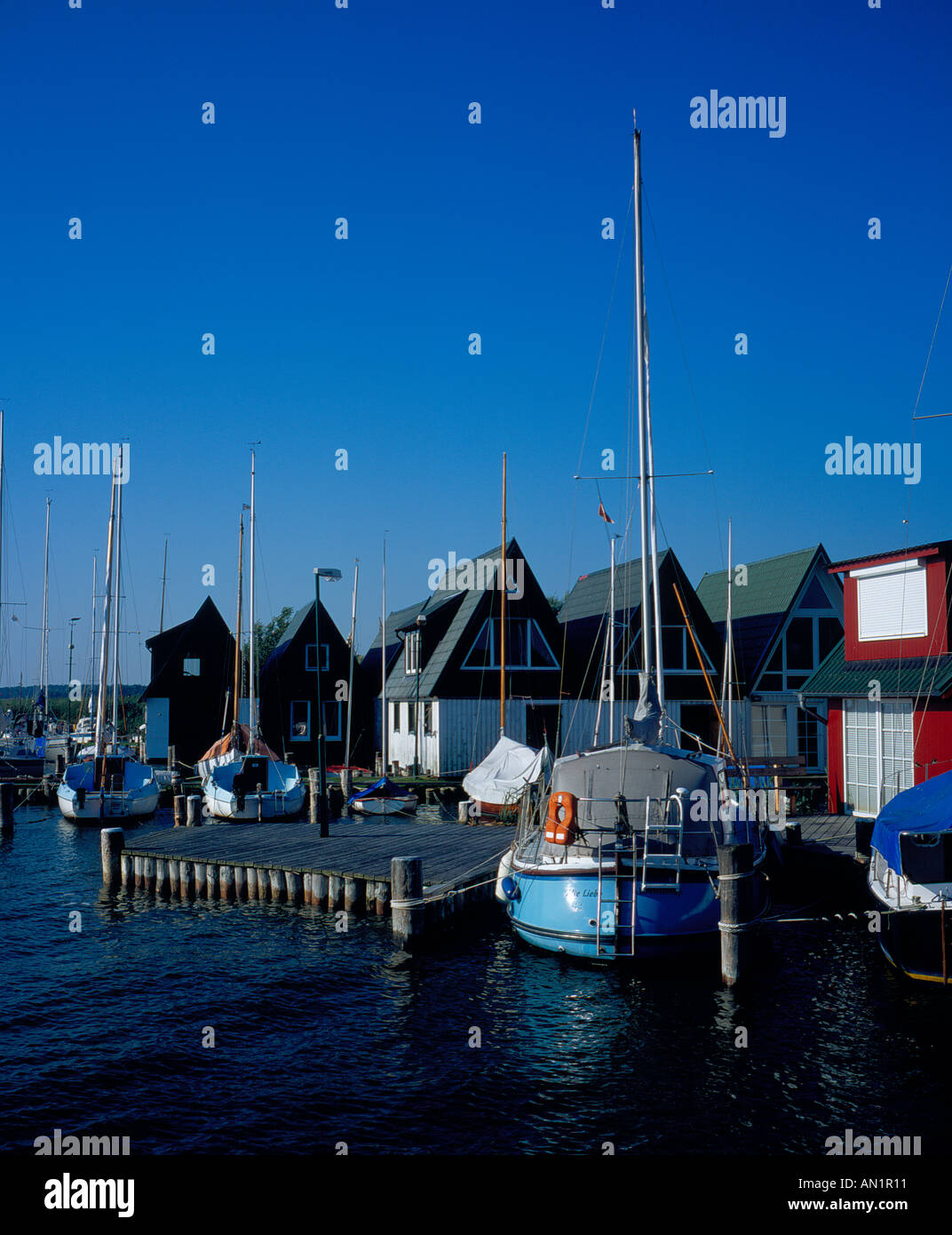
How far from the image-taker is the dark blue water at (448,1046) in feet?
38.1

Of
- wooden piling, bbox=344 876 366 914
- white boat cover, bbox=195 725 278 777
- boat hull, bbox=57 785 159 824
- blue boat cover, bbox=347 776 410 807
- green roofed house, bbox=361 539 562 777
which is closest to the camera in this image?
wooden piling, bbox=344 876 366 914

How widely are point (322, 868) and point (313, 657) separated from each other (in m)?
29.2

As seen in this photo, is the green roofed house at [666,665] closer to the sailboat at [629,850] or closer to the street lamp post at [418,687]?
the street lamp post at [418,687]

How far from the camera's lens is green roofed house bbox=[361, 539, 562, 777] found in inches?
1645

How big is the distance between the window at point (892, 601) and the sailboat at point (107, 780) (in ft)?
85.3

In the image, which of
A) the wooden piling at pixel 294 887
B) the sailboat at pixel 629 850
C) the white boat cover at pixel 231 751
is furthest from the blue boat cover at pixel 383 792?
the sailboat at pixel 629 850

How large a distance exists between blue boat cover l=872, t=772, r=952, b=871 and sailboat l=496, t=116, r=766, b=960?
7.81ft

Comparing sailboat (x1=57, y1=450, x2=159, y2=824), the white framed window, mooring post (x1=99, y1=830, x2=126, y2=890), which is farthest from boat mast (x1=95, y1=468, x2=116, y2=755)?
the white framed window

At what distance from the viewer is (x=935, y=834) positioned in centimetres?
1556

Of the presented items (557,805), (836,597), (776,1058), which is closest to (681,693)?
(836,597)

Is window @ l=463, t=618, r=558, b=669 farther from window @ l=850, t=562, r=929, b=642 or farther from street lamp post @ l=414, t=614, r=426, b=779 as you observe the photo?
window @ l=850, t=562, r=929, b=642

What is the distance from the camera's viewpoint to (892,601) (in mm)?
27500

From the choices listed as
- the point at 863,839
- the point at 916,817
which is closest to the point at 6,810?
the point at 863,839
